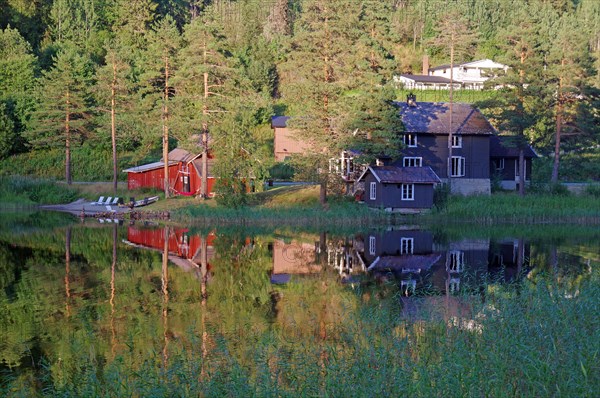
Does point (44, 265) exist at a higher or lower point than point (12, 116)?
lower

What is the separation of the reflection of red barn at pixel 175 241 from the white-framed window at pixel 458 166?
18624mm

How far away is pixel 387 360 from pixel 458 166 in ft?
123

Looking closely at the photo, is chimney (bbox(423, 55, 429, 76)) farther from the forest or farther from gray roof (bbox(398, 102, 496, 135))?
gray roof (bbox(398, 102, 496, 135))

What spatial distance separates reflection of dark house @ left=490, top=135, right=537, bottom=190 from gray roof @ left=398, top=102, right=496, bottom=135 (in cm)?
204

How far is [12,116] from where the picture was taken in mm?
58594

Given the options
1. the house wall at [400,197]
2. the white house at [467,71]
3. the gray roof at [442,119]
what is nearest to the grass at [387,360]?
the house wall at [400,197]

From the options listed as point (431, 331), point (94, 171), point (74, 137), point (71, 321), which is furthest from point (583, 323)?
point (94, 171)

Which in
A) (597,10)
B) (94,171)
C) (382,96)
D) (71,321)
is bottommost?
(71,321)

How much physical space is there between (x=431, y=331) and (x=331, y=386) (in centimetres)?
387

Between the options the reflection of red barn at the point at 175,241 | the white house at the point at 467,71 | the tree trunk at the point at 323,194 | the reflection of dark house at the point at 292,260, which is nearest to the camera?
the reflection of dark house at the point at 292,260

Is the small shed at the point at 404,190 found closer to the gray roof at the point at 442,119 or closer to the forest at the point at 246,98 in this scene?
the forest at the point at 246,98

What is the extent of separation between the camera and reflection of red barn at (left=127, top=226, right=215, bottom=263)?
29.6 metres

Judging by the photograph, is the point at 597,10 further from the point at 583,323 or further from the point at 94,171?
the point at 583,323

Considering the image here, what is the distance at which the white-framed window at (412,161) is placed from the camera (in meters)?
46.8
